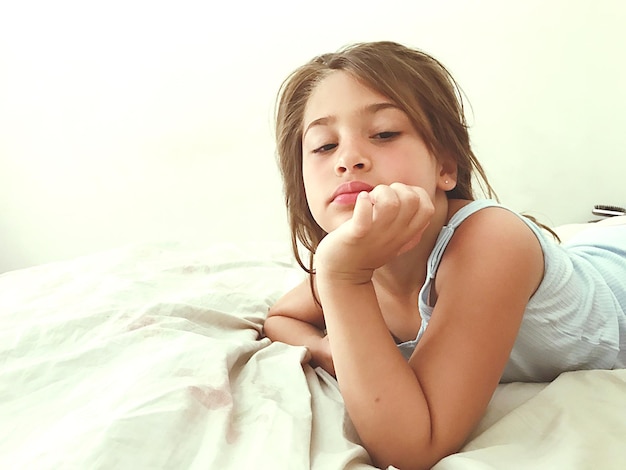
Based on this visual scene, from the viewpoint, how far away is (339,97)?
678 mm

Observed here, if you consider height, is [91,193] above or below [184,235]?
above

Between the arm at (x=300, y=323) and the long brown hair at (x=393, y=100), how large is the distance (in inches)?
4.7

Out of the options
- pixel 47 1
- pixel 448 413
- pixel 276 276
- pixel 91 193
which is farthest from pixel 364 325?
pixel 47 1

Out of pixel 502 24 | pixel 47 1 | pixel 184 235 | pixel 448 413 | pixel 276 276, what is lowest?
pixel 184 235

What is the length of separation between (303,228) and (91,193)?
4.42 ft

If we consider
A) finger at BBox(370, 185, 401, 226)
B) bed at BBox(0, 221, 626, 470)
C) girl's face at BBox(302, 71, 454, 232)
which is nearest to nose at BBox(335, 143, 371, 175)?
girl's face at BBox(302, 71, 454, 232)

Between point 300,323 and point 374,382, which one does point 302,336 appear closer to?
point 300,323

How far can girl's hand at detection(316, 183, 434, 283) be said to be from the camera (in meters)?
0.50

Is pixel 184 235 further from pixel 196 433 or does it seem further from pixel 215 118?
pixel 196 433

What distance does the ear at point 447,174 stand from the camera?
2.38 feet

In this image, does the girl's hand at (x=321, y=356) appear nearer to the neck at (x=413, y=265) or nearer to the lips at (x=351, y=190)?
the neck at (x=413, y=265)

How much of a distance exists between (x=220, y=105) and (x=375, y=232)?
1.41 metres

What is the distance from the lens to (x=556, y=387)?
1.95ft

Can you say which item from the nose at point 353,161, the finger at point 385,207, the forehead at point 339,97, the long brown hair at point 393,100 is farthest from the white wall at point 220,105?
the finger at point 385,207
